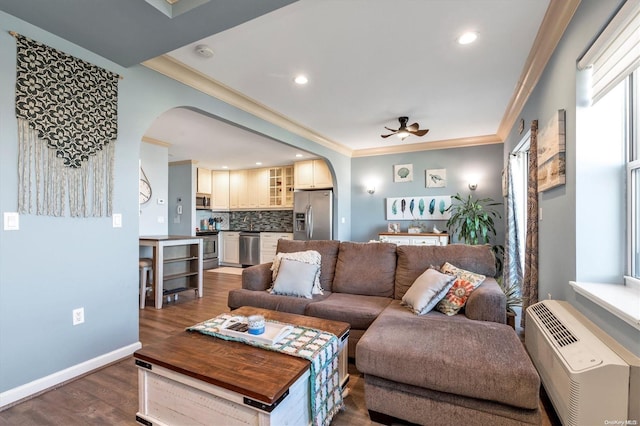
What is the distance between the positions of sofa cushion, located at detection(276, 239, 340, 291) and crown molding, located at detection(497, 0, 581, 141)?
2.48 meters

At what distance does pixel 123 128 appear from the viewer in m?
2.45

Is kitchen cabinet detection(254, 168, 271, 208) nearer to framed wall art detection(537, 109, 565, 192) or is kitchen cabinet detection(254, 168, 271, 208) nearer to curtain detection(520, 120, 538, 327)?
curtain detection(520, 120, 538, 327)

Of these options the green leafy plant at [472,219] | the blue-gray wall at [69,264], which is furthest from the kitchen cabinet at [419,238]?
the blue-gray wall at [69,264]

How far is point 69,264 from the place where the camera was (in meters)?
2.14

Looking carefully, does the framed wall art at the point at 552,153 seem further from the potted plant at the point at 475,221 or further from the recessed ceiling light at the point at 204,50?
the recessed ceiling light at the point at 204,50

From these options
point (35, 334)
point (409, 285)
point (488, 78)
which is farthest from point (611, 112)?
point (35, 334)

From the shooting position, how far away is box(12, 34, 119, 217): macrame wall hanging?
6.27 feet

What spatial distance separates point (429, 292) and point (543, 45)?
2.20 meters

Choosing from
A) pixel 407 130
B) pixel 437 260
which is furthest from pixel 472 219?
pixel 437 260

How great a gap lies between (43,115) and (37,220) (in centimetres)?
71

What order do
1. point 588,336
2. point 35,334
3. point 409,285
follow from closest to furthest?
point 588,336
point 35,334
point 409,285

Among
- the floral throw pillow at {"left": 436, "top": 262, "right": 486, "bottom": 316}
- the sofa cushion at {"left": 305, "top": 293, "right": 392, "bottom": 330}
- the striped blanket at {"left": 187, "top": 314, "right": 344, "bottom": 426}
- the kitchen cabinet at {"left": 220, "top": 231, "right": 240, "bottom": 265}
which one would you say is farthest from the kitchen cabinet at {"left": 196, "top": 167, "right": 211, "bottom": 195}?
the floral throw pillow at {"left": 436, "top": 262, "right": 486, "bottom": 316}

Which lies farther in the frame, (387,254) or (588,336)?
(387,254)

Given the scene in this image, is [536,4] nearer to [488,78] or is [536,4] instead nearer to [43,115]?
[488,78]
